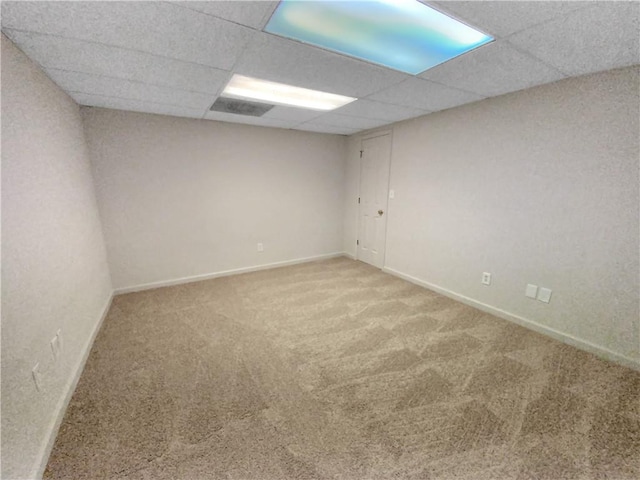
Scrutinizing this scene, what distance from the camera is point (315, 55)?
5.65ft

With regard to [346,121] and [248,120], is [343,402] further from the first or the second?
[248,120]

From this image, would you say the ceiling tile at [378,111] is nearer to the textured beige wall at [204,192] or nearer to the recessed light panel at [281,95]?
the recessed light panel at [281,95]

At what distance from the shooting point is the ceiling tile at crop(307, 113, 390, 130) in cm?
330

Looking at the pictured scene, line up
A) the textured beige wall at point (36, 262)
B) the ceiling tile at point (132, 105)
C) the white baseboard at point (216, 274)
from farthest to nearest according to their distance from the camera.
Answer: the white baseboard at point (216, 274)
the ceiling tile at point (132, 105)
the textured beige wall at point (36, 262)

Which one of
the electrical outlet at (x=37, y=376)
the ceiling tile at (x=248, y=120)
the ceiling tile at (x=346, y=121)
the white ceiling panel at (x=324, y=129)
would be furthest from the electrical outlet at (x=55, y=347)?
the white ceiling panel at (x=324, y=129)

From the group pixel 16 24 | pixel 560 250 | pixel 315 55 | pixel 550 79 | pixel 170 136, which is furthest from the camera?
pixel 170 136

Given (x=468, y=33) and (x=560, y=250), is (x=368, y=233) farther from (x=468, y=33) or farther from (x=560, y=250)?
(x=468, y=33)

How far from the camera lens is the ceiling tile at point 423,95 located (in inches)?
88.8

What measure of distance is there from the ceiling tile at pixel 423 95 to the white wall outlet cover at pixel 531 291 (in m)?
1.90

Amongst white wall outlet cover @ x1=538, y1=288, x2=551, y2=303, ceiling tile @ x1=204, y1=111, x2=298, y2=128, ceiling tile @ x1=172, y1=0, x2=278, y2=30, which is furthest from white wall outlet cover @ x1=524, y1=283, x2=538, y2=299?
ceiling tile @ x1=204, y1=111, x2=298, y2=128

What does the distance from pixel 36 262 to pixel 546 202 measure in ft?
12.3

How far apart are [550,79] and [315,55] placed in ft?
6.32

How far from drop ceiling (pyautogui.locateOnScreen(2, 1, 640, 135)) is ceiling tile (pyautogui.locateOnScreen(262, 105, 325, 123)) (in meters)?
0.70

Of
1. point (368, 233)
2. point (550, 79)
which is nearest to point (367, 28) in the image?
point (550, 79)
